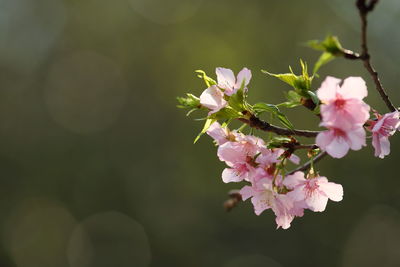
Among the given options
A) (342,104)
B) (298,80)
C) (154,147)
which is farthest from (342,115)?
(154,147)

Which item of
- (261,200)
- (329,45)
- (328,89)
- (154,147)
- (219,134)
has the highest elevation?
(329,45)

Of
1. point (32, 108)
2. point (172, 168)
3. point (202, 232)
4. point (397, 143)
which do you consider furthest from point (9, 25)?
point (397, 143)

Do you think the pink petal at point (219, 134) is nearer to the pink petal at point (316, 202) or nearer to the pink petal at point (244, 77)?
the pink petal at point (244, 77)

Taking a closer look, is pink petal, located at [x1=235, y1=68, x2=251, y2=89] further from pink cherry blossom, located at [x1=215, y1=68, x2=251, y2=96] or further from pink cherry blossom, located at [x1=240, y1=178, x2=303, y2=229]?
pink cherry blossom, located at [x1=240, y1=178, x2=303, y2=229]

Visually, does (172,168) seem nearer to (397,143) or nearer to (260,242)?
(260,242)

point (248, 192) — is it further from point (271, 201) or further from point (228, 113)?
point (228, 113)

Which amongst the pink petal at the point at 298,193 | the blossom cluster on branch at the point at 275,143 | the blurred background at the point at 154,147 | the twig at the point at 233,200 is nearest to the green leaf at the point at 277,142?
the blossom cluster on branch at the point at 275,143
